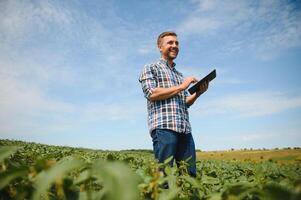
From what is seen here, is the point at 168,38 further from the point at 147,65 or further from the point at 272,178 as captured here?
the point at 272,178

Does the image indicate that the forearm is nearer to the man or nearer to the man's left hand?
the man

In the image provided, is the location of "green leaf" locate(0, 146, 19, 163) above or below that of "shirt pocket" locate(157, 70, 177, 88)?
below

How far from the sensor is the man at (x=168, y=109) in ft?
10.7

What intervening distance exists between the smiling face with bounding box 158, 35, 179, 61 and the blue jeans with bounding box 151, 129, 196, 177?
3.16 feet

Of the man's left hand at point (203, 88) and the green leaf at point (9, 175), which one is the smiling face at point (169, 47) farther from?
the green leaf at point (9, 175)

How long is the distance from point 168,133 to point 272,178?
1899mm

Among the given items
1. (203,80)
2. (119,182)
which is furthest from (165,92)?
(119,182)

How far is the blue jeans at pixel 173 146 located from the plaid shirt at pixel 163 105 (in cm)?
6

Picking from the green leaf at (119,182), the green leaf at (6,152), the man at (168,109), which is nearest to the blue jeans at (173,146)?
the man at (168,109)

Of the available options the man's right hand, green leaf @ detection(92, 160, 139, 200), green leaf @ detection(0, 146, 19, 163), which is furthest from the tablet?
green leaf @ detection(92, 160, 139, 200)

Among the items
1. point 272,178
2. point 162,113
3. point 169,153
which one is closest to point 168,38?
point 162,113

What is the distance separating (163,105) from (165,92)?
0.20 m

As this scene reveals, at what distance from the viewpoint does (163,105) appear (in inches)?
135

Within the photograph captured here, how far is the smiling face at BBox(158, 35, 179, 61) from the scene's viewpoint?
375 cm
